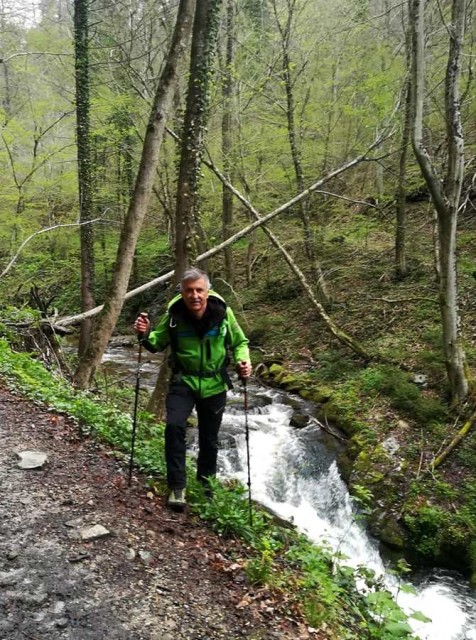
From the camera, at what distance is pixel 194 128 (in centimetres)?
744

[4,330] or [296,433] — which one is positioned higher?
[4,330]

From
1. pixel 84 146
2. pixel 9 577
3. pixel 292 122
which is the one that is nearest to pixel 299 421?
pixel 9 577

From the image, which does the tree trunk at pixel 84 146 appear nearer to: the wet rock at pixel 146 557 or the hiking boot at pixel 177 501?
the hiking boot at pixel 177 501

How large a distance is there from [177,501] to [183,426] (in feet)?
2.26

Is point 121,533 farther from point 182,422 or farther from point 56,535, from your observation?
point 182,422

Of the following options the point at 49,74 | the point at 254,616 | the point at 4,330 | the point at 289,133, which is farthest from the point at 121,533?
the point at 49,74

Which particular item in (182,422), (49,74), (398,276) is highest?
(49,74)

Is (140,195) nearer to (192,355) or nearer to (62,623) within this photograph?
(192,355)

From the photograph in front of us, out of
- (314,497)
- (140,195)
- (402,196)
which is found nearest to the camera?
(140,195)

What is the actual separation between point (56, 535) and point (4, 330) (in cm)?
732

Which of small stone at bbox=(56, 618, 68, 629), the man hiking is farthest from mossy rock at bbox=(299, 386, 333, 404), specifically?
small stone at bbox=(56, 618, 68, 629)

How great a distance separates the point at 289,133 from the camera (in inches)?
547

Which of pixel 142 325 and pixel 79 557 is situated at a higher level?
pixel 142 325

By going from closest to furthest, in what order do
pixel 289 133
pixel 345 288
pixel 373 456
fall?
pixel 373 456
pixel 289 133
pixel 345 288
